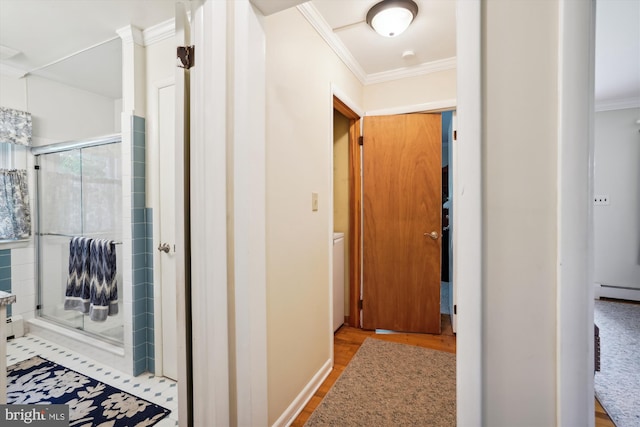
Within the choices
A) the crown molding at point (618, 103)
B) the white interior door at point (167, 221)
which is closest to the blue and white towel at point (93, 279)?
the white interior door at point (167, 221)

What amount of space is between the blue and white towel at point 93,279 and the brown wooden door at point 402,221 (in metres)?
2.11

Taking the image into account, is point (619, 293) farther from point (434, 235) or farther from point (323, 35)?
point (323, 35)

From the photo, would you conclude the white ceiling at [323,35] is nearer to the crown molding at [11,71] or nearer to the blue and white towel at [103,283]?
the crown molding at [11,71]

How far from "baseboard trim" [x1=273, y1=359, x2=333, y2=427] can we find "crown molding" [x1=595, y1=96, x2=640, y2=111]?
14.6ft

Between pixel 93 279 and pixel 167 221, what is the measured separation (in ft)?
2.88

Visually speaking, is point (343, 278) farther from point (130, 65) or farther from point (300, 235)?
point (130, 65)

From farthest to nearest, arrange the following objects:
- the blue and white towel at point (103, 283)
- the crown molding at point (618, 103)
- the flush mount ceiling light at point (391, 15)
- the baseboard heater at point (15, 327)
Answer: the crown molding at point (618, 103)
the baseboard heater at point (15, 327)
the blue and white towel at point (103, 283)
the flush mount ceiling light at point (391, 15)

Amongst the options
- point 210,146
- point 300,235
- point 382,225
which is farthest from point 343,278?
point 210,146

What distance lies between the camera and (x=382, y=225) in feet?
8.68

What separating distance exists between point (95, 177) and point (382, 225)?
2544 mm

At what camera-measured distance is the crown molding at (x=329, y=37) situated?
1.66 metres

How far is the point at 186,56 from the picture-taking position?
1.05 metres

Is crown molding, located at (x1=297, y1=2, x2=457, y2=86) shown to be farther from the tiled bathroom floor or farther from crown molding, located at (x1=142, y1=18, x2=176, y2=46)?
the tiled bathroom floor

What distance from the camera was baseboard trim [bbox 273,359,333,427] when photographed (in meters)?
1.47
